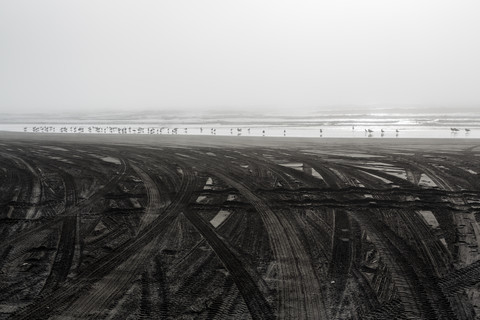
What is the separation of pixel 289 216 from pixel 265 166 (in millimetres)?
8565

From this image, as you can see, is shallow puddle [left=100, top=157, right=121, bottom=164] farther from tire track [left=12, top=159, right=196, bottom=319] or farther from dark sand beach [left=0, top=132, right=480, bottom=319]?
tire track [left=12, top=159, right=196, bottom=319]

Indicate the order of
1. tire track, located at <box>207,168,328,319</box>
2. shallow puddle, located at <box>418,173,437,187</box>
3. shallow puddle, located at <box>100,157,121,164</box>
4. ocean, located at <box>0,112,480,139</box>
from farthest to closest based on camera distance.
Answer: ocean, located at <box>0,112,480,139</box>, shallow puddle, located at <box>100,157,121,164</box>, shallow puddle, located at <box>418,173,437,187</box>, tire track, located at <box>207,168,328,319</box>

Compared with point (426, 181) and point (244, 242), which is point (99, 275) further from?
point (426, 181)

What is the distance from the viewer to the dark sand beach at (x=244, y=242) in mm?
6930

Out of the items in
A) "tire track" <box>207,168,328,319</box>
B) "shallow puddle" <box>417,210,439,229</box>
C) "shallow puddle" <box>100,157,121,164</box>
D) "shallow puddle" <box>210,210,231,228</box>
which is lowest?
"tire track" <box>207,168,328,319</box>

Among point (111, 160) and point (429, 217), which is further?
point (111, 160)

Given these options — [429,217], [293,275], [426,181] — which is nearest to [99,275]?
[293,275]

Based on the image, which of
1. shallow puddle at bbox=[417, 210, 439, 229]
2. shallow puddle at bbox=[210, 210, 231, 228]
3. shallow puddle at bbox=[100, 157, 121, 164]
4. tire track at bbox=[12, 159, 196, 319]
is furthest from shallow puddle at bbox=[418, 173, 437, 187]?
shallow puddle at bbox=[100, 157, 121, 164]

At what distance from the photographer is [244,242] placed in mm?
9867

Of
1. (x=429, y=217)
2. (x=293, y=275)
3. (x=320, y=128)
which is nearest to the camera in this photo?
(x=293, y=275)

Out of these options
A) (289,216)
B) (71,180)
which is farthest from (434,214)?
(71,180)

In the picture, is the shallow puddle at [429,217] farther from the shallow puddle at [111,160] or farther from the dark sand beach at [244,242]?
the shallow puddle at [111,160]

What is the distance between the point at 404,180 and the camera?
647 inches

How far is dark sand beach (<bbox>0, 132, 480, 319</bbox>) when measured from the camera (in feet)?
22.7
